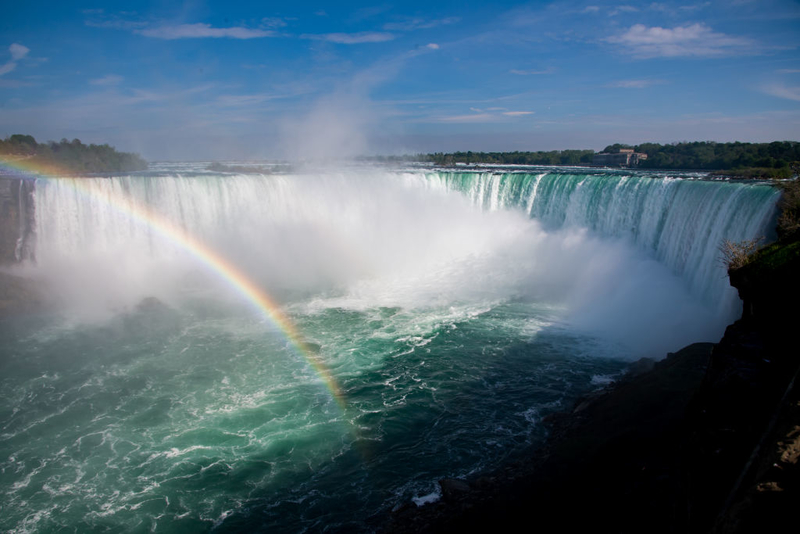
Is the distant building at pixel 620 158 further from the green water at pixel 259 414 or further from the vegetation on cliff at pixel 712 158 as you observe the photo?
the green water at pixel 259 414

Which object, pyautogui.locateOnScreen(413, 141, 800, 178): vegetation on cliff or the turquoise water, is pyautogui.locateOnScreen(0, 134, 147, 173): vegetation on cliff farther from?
pyautogui.locateOnScreen(413, 141, 800, 178): vegetation on cliff

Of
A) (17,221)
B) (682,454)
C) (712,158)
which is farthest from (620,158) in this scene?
(17,221)

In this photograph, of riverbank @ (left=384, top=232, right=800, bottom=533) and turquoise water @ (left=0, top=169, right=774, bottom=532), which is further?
turquoise water @ (left=0, top=169, right=774, bottom=532)

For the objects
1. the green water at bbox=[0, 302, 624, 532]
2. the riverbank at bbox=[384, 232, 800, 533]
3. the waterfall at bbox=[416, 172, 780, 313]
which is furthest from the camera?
the waterfall at bbox=[416, 172, 780, 313]

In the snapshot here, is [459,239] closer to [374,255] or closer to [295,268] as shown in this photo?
[374,255]

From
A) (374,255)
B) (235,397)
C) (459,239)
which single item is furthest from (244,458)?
(459,239)

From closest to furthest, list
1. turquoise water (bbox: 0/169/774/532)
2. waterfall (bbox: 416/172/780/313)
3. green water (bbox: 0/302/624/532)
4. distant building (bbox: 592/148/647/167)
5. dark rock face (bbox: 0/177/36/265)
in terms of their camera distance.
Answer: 1. green water (bbox: 0/302/624/532)
2. turquoise water (bbox: 0/169/774/532)
3. waterfall (bbox: 416/172/780/313)
4. dark rock face (bbox: 0/177/36/265)
5. distant building (bbox: 592/148/647/167)

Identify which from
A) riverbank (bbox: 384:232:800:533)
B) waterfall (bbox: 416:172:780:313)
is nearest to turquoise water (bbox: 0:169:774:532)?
waterfall (bbox: 416:172:780:313)
